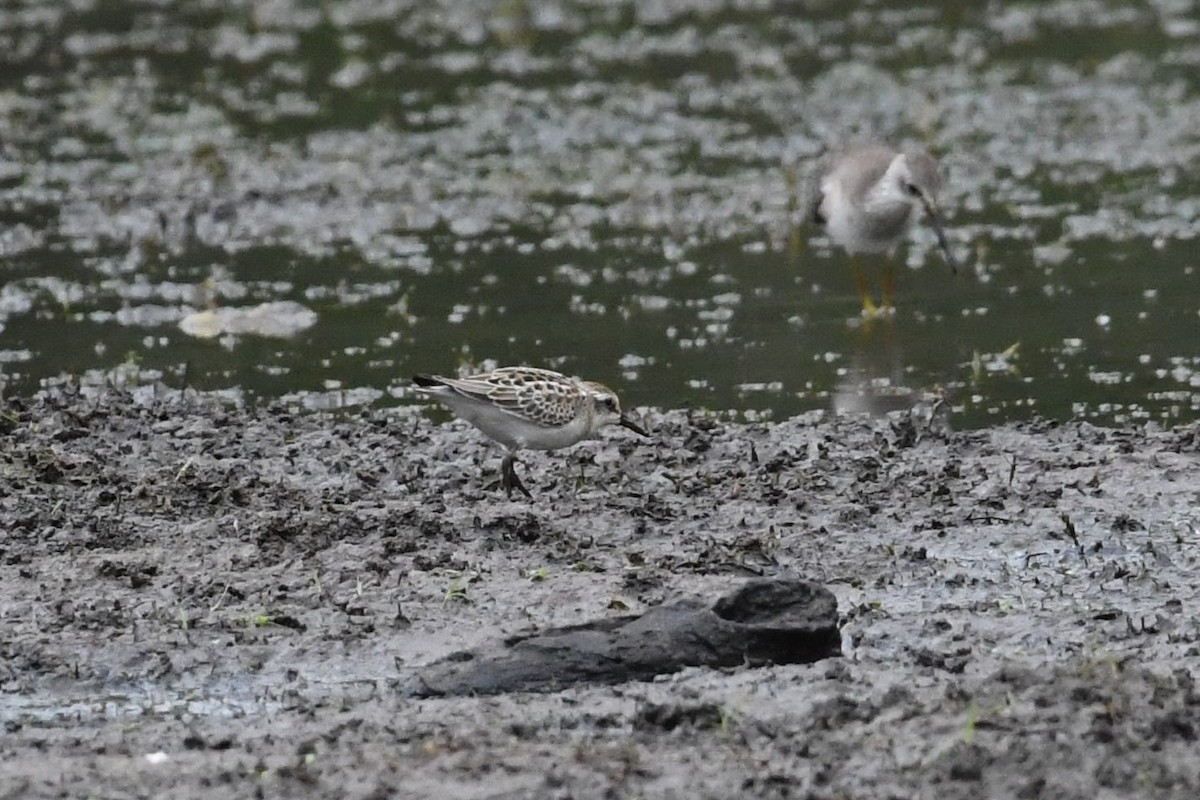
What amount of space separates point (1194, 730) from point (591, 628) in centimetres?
212

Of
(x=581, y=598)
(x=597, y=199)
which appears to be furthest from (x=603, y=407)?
(x=597, y=199)

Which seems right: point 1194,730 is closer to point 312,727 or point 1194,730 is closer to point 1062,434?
point 312,727

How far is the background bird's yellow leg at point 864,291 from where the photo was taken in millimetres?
13914

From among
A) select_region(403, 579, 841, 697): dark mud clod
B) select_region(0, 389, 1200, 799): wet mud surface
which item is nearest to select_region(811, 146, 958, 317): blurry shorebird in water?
select_region(0, 389, 1200, 799): wet mud surface

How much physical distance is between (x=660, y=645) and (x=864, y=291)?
7.34 metres

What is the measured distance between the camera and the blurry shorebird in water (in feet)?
46.9

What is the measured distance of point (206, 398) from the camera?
1170 cm

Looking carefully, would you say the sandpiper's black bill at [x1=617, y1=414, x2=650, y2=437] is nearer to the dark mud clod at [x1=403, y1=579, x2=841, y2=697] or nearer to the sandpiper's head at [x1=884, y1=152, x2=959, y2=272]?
the dark mud clod at [x1=403, y1=579, x2=841, y2=697]

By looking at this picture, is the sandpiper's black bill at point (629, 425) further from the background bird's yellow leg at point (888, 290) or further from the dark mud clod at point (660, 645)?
the background bird's yellow leg at point (888, 290)

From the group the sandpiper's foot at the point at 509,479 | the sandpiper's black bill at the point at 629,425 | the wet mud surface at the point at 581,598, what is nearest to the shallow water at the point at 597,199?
the sandpiper's black bill at the point at 629,425

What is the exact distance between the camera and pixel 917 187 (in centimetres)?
1428

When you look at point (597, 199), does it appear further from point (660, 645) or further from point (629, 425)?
point (660, 645)

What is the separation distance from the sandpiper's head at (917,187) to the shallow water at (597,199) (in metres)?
0.43

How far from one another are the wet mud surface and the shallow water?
1.59m
